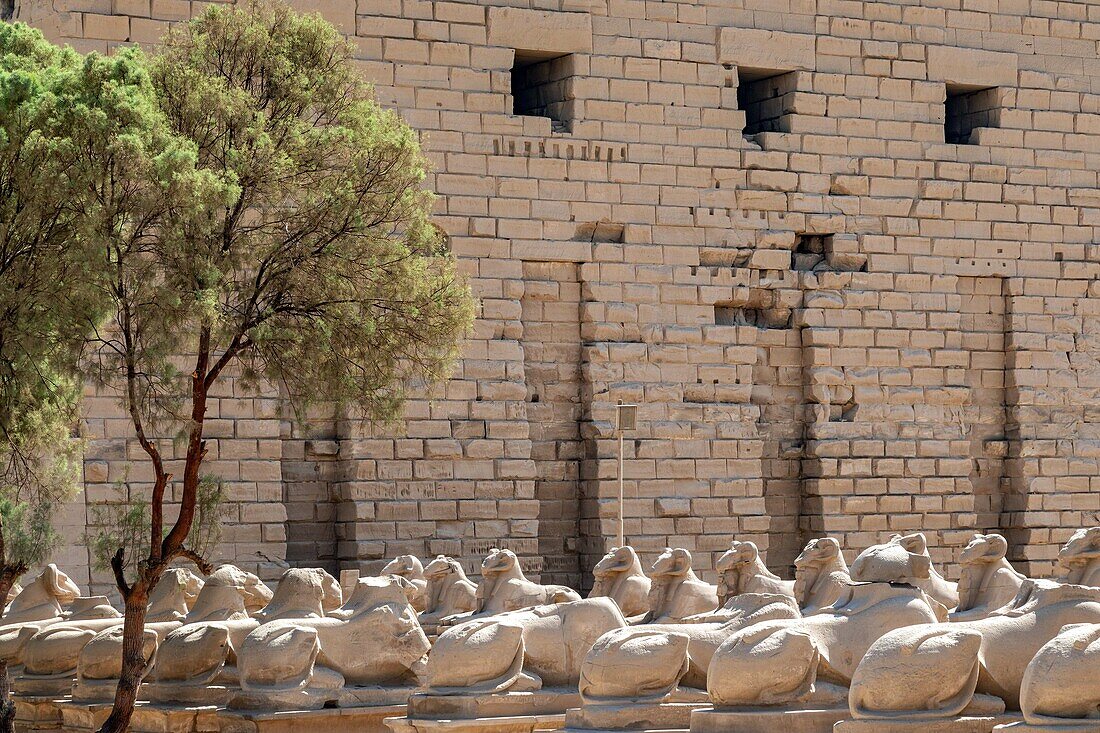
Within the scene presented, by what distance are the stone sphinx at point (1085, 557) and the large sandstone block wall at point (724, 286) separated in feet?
32.4

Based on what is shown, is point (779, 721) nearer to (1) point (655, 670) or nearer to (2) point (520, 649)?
(1) point (655, 670)

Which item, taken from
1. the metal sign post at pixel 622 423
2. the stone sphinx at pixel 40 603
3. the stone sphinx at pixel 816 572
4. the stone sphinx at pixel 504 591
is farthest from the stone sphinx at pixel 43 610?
the stone sphinx at pixel 816 572

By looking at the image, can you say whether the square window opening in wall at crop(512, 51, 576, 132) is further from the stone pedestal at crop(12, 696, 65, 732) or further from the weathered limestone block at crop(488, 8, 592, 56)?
the stone pedestal at crop(12, 696, 65, 732)

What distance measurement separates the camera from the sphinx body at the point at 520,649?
10125 mm

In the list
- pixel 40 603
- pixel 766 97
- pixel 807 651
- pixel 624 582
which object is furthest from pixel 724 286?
pixel 807 651

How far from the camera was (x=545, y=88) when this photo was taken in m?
20.2

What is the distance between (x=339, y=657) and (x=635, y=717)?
2575 mm

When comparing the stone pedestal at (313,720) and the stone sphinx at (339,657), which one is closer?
the stone pedestal at (313,720)

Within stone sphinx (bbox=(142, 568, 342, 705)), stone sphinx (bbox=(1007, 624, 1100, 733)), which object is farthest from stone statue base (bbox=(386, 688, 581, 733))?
stone sphinx (bbox=(1007, 624, 1100, 733))

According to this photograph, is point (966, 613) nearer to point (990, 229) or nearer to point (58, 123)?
point (58, 123)

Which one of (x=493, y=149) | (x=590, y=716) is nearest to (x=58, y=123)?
(x=590, y=716)

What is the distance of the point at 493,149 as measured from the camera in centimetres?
1923

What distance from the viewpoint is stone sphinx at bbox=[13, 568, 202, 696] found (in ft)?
43.9

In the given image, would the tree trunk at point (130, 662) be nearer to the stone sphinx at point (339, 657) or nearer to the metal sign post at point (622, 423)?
the stone sphinx at point (339, 657)
